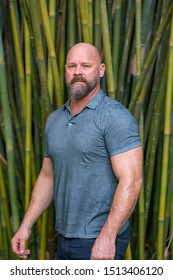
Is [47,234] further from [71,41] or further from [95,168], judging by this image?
[71,41]

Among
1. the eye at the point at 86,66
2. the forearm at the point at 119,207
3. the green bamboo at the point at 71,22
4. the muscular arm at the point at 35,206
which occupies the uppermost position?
the green bamboo at the point at 71,22

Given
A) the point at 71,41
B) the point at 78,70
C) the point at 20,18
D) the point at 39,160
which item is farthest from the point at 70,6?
the point at 39,160

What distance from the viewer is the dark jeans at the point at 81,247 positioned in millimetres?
1101

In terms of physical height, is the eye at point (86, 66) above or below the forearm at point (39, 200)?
above

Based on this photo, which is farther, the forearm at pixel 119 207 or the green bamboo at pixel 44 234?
the green bamboo at pixel 44 234

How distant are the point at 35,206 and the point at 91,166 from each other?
228 millimetres

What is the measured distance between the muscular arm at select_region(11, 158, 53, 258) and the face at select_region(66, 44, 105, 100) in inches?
9.1

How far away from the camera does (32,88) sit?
1.49 meters

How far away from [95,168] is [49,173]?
21 cm

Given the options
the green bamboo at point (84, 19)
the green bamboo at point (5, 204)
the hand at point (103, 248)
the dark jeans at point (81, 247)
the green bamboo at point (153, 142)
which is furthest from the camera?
the green bamboo at point (5, 204)

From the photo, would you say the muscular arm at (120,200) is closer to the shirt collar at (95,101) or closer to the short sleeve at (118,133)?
the short sleeve at (118,133)

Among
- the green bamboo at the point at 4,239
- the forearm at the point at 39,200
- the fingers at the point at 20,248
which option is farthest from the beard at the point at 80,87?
the green bamboo at the point at 4,239

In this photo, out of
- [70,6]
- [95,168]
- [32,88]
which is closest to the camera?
[95,168]

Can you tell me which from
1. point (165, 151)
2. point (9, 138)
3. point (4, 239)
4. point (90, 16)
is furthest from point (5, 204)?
point (90, 16)
